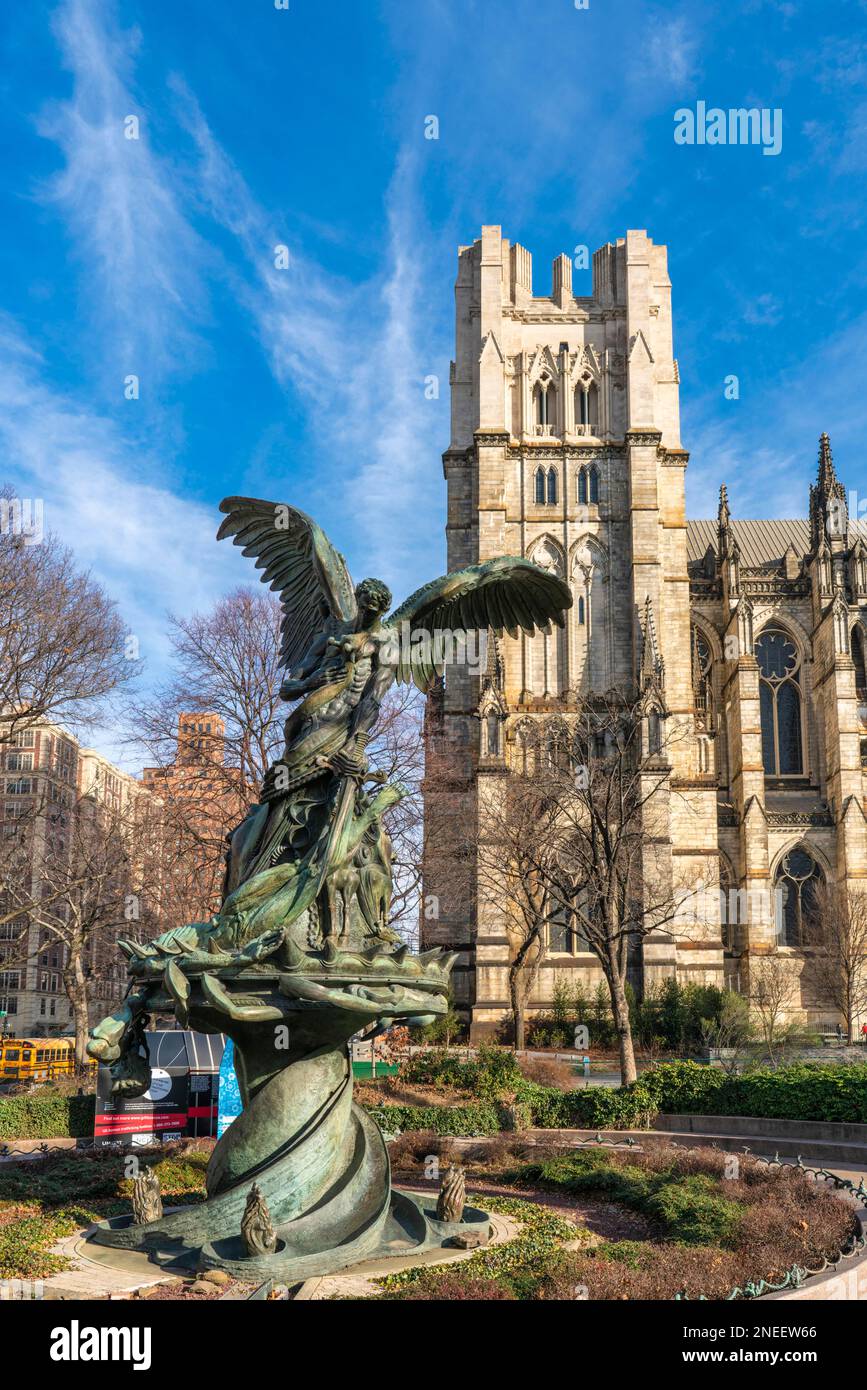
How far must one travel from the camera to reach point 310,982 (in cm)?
900

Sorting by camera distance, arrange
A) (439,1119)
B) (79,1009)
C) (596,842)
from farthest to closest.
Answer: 1. (79,1009)
2. (596,842)
3. (439,1119)

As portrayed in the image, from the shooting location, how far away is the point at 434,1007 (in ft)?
32.7

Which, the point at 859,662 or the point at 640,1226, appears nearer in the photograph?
the point at 640,1226

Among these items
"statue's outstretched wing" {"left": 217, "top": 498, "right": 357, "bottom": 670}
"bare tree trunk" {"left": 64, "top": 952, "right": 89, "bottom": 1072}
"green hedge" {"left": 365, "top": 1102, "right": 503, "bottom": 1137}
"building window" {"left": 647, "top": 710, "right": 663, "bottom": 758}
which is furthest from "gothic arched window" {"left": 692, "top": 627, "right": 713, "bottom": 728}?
"statue's outstretched wing" {"left": 217, "top": 498, "right": 357, "bottom": 670}

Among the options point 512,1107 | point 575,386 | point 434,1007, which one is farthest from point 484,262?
point 434,1007

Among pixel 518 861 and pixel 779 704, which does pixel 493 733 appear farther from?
pixel 779 704

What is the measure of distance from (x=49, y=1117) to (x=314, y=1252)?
1204cm

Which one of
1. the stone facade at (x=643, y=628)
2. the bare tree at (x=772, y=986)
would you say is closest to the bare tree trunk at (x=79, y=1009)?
the stone facade at (x=643, y=628)

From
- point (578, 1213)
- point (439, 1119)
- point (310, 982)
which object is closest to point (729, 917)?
point (439, 1119)

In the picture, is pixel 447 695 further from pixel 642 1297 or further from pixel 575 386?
pixel 642 1297

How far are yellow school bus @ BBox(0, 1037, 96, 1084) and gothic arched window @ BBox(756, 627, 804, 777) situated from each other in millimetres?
32257

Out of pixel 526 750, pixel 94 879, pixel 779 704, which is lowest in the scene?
pixel 94 879
